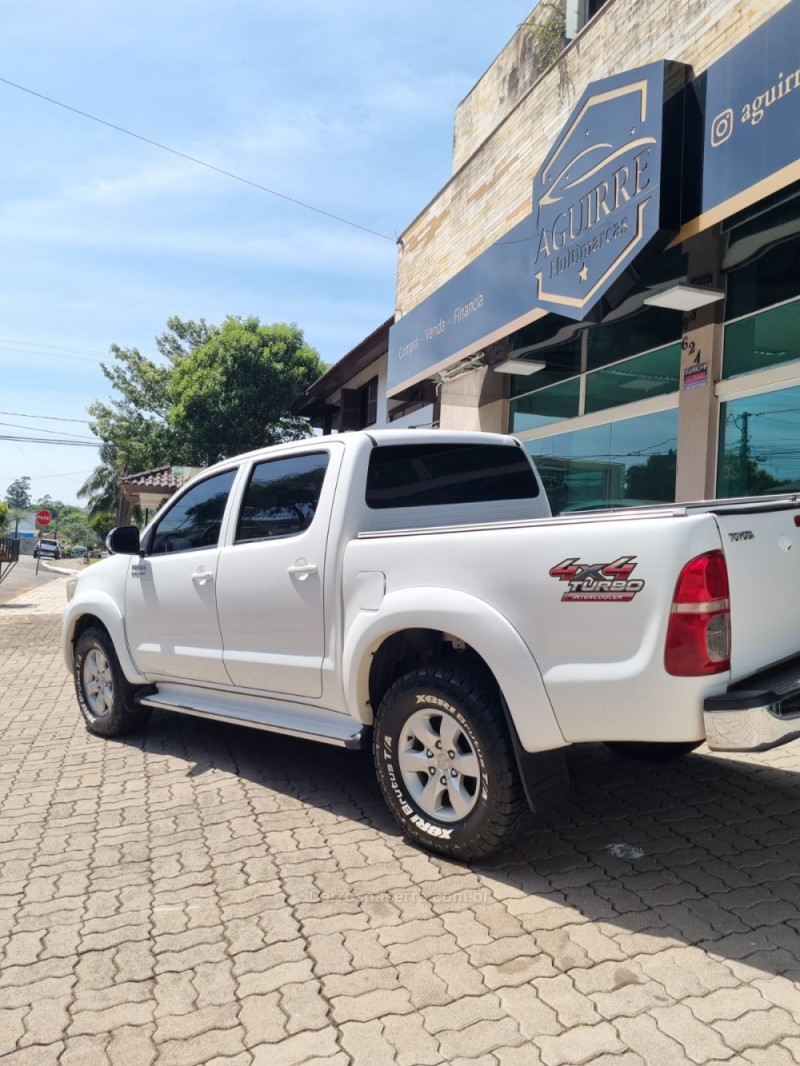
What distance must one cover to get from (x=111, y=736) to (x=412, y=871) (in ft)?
10.1

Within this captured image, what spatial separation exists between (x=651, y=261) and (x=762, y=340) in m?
1.26

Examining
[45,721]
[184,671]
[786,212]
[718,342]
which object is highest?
[786,212]

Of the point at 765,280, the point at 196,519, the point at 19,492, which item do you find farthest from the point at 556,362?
the point at 19,492

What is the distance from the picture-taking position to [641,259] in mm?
7309

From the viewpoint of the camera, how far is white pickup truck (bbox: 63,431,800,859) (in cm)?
279

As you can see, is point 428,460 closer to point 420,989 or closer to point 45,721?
point 420,989

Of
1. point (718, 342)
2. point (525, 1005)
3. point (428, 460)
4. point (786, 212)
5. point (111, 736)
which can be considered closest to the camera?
point (525, 1005)

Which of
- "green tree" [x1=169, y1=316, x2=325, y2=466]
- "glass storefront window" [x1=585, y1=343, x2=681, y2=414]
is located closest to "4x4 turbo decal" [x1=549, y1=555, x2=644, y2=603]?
"glass storefront window" [x1=585, y1=343, x2=681, y2=414]

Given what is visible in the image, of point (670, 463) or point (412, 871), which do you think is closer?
point (412, 871)

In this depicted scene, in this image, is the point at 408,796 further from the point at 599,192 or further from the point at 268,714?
the point at 599,192

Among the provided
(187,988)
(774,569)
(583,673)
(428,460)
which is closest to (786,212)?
(428,460)

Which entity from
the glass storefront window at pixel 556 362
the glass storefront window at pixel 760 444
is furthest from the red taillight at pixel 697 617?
the glass storefront window at pixel 556 362

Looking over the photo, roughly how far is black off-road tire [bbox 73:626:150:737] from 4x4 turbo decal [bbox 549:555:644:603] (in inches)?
139

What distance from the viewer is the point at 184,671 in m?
4.89
